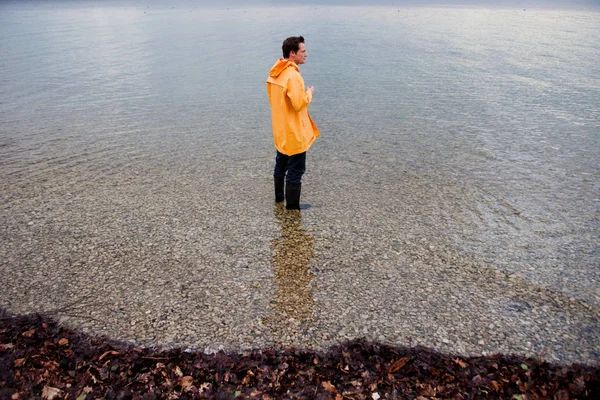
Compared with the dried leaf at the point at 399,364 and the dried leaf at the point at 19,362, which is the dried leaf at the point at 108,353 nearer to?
the dried leaf at the point at 19,362

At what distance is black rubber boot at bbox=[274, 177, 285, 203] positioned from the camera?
6273 mm

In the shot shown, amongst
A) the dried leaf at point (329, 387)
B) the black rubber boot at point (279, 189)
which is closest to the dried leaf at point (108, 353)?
the dried leaf at point (329, 387)

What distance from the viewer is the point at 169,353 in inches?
148

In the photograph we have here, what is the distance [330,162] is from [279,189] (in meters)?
1.92

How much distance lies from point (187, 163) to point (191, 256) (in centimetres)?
313

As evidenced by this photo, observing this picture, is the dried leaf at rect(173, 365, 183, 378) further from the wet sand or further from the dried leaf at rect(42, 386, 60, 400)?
the dried leaf at rect(42, 386, 60, 400)

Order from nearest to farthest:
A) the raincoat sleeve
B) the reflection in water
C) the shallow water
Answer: the reflection in water
the raincoat sleeve
the shallow water

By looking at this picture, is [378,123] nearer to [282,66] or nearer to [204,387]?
[282,66]

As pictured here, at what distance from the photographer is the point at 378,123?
10250 mm

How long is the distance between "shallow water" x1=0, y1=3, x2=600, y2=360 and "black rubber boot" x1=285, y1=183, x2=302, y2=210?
0.22 metres

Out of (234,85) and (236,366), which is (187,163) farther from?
(234,85)

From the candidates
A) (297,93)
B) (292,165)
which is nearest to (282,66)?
(297,93)

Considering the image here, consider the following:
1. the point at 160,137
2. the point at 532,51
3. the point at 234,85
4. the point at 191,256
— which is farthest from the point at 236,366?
the point at 532,51

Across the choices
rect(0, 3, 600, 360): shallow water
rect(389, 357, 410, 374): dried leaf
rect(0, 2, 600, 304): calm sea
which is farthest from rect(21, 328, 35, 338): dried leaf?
rect(389, 357, 410, 374): dried leaf
